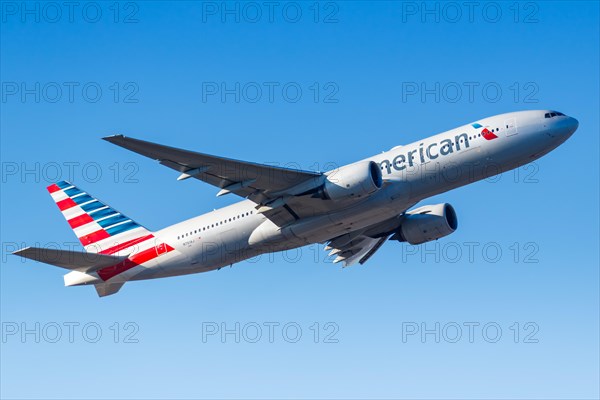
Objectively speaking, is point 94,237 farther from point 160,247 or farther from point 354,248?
point 354,248

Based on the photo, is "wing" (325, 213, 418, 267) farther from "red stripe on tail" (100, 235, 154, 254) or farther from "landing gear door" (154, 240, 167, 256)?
"red stripe on tail" (100, 235, 154, 254)

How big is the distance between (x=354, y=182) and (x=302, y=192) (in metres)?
2.75

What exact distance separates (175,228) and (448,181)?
14.6 m

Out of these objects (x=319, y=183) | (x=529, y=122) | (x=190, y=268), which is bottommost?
(x=190, y=268)

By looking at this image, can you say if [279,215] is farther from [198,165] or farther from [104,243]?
[104,243]

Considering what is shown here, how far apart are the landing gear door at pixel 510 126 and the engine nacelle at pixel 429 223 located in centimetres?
794

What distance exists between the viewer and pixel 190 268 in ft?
151

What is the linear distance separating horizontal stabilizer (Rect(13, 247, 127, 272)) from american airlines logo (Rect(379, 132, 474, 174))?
51.3ft

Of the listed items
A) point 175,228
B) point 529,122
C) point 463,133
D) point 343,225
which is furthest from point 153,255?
point 529,122

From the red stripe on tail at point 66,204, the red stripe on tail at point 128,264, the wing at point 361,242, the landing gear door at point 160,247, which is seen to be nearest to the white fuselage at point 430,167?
the landing gear door at point 160,247

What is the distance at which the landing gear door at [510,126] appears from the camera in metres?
41.0

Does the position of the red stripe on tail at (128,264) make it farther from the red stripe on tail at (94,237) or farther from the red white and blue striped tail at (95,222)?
the red stripe on tail at (94,237)

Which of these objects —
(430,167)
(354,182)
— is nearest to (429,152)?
(430,167)

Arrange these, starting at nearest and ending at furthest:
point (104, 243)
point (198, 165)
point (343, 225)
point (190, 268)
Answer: point (198, 165) → point (343, 225) → point (190, 268) → point (104, 243)
